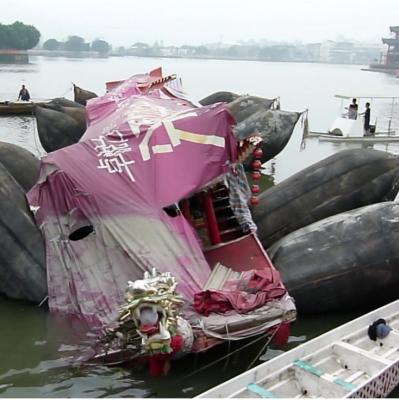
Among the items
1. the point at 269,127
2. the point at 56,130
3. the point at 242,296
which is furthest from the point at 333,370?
the point at 56,130

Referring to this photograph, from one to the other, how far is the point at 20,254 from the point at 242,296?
436cm

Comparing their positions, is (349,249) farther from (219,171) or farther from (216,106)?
(216,106)

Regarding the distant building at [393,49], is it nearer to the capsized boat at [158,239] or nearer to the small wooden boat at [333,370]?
the capsized boat at [158,239]

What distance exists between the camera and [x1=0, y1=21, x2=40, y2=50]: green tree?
107125mm

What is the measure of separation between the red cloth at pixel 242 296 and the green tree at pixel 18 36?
106 metres

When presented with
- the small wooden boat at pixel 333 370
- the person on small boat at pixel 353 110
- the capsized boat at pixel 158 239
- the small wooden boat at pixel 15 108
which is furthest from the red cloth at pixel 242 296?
the small wooden boat at pixel 15 108

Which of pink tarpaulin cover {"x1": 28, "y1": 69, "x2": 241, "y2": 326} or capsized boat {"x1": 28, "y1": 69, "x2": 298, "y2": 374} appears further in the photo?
pink tarpaulin cover {"x1": 28, "y1": 69, "x2": 241, "y2": 326}

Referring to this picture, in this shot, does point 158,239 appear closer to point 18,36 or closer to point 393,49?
point 18,36

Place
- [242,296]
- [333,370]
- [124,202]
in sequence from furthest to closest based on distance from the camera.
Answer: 1. [124,202]
2. [242,296]
3. [333,370]

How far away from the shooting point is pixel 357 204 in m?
13.9

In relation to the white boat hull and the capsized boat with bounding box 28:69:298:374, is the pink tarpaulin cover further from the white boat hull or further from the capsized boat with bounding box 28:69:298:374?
the white boat hull

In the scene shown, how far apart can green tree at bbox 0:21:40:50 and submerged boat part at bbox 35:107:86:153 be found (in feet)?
295

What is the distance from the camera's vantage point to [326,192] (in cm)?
1392

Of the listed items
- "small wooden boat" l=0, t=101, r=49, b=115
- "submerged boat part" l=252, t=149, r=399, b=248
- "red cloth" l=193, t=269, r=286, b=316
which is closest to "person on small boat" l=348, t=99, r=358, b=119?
"submerged boat part" l=252, t=149, r=399, b=248
